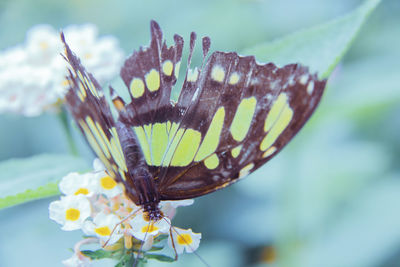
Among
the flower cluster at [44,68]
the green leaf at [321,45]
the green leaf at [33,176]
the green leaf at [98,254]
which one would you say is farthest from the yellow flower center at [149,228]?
the flower cluster at [44,68]

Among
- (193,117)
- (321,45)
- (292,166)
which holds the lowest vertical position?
(292,166)

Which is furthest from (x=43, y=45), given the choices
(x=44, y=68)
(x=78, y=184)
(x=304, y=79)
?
(x=304, y=79)

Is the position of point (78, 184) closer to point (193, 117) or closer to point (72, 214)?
point (72, 214)

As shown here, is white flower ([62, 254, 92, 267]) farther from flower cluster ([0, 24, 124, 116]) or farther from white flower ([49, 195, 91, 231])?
flower cluster ([0, 24, 124, 116])

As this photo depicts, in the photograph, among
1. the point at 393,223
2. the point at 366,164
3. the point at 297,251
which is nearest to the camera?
the point at 297,251

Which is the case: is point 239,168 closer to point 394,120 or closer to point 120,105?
point 120,105

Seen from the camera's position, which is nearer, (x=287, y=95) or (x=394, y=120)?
(x=287, y=95)

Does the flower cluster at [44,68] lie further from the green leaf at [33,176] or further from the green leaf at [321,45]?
the green leaf at [321,45]

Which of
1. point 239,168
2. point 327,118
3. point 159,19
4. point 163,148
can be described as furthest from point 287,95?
point 159,19
